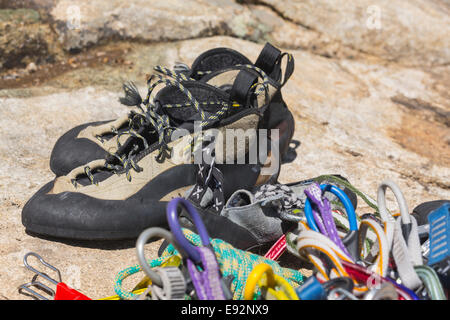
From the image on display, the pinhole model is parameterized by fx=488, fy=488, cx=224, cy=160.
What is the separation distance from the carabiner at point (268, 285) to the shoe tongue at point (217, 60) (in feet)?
4.38

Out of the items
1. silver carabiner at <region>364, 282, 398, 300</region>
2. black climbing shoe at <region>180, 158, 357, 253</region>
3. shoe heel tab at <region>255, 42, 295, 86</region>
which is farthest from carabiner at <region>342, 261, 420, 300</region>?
shoe heel tab at <region>255, 42, 295, 86</region>

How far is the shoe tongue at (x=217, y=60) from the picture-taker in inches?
91.0

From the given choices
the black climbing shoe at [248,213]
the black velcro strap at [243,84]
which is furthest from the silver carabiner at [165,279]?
the black velcro strap at [243,84]

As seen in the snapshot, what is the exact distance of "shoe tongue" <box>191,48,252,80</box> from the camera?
2311mm

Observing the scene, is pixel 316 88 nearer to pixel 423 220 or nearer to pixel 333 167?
pixel 333 167

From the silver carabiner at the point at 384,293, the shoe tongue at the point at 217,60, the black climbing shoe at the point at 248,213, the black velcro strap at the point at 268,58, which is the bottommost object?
the black climbing shoe at the point at 248,213

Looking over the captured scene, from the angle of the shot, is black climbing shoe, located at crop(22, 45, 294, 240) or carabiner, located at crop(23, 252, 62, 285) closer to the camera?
carabiner, located at crop(23, 252, 62, 285)

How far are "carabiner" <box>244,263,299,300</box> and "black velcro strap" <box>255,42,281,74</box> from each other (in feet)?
4.11

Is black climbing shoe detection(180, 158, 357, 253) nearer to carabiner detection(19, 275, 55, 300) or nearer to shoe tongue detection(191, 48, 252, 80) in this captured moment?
carabiner detection(19, 275, 55, 300)

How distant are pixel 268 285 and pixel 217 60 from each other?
1.39m

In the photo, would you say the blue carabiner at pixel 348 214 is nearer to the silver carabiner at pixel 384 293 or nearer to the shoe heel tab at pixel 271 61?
the silver carabiner at pixel 384 293
